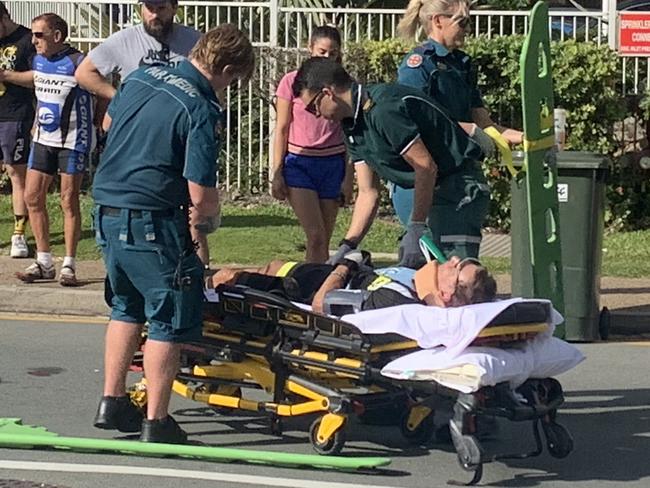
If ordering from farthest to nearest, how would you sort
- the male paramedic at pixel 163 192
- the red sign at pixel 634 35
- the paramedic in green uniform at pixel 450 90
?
1. the red sign at pixel 634 35
2. the paramedic in green uniform at pixel 450 90
3. the male paramedic at pixel 163 192

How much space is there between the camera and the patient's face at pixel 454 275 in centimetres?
627

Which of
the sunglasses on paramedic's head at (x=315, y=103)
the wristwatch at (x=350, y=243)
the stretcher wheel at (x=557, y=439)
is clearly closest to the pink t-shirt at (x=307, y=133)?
the wristwatch at (x=350, y=243)

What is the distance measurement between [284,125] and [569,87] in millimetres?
4767

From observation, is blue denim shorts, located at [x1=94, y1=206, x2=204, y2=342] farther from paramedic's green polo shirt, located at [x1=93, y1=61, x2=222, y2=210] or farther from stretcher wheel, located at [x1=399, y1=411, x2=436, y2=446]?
stretcher wheel, located at [x1=399, y1=411, x2=436, y2=446]

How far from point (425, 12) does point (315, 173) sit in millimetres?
1809

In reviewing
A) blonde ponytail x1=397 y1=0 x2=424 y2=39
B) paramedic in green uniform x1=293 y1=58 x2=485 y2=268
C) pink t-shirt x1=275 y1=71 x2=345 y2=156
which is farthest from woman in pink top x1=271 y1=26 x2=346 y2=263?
paramedic in green uniform x1=293 y1=58 x2=485 y2=268

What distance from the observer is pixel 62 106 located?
10648mm


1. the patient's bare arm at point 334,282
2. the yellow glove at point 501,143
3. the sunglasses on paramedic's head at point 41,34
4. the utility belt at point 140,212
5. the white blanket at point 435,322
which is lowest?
the white blanket at point 435,322

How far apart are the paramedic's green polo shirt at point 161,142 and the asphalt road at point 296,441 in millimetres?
1131

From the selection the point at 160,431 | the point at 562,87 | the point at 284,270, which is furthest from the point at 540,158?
the point at 562,87

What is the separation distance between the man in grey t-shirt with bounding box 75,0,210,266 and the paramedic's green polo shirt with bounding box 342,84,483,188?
166cm

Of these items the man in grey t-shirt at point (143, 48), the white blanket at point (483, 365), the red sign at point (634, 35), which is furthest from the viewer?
the red sign at point (634, 35)

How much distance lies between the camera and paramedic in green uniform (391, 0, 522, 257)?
7.00 meters

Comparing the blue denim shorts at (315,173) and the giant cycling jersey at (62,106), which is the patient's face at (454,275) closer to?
the blue denim shorts at (315,173)
